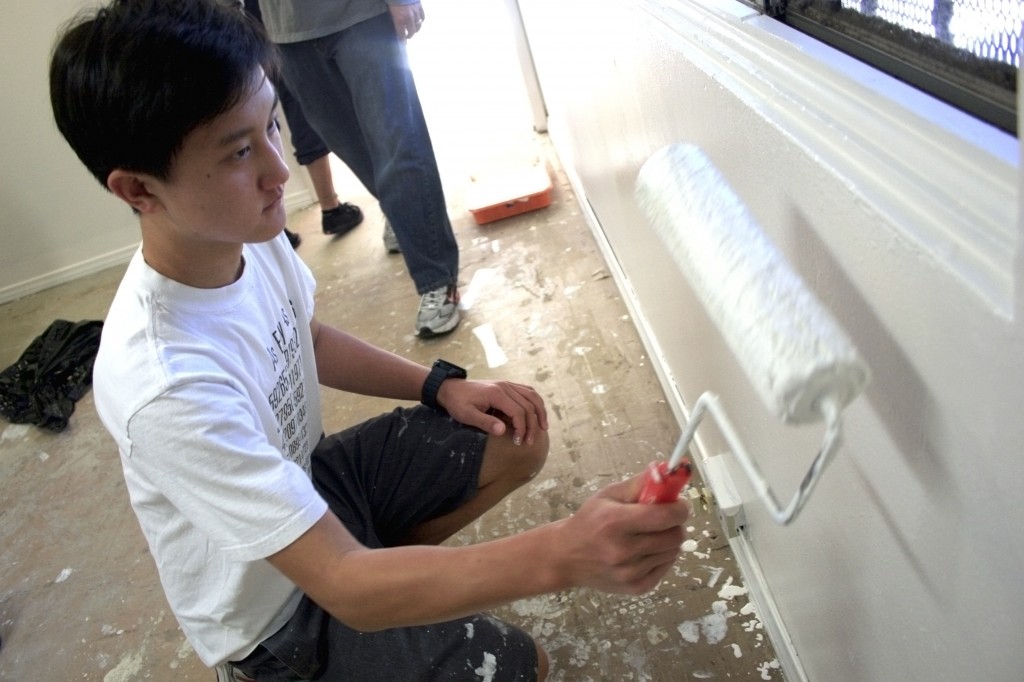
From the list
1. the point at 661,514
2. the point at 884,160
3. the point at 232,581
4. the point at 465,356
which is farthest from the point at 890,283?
the point at 465,356

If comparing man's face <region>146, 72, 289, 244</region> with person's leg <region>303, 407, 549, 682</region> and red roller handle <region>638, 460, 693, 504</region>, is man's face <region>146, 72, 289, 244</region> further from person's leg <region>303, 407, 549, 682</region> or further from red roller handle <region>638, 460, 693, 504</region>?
red roller handle <region>638, 460, 693, 504</region>

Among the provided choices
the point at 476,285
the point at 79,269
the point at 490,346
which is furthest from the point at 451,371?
the point at 79,269

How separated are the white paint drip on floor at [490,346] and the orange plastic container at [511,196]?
1.67 feet

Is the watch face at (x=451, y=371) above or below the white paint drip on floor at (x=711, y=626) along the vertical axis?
above

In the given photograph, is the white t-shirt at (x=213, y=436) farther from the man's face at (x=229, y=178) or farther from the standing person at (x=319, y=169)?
the standing person at (x=319, y=169)

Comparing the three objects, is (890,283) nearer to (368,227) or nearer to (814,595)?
(814,595)

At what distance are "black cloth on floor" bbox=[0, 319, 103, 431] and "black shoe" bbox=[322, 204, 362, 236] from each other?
73cm

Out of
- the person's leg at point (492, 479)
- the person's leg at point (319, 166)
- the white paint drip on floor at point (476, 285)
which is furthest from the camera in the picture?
the person's leg at point (319, 166)

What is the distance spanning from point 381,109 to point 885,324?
142 cm

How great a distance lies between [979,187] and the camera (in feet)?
1.19

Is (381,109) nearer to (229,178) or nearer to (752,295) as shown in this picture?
(229,178)

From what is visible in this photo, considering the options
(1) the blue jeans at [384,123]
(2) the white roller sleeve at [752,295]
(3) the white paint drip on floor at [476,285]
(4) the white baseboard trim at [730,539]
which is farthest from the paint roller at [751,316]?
(3) the white paint drip on floor at [476,285]

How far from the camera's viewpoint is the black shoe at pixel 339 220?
2508mm

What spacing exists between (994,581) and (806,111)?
29cm
